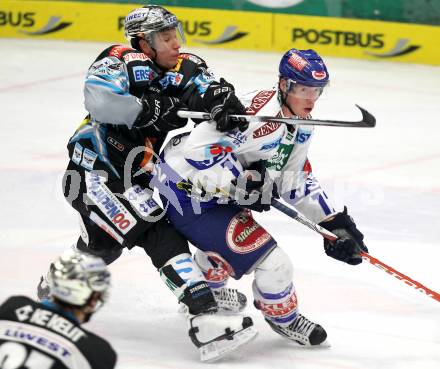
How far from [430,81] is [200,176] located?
5100mm

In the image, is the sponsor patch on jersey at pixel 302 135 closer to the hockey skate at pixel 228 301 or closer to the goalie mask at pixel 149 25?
the goalie mask at pixel 149 25

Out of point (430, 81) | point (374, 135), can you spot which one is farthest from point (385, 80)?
point (374, 135)

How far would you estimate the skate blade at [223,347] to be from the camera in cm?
448

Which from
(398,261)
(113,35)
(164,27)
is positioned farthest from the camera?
(113,35)

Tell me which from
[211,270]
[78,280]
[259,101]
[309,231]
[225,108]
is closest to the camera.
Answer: [78,280]

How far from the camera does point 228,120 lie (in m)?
4.39

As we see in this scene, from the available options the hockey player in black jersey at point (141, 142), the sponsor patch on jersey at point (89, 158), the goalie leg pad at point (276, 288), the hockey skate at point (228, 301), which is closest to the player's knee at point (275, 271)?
the goalie leg pad at point (276, 288)

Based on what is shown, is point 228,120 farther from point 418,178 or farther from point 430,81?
point 430,81

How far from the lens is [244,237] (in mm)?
4477

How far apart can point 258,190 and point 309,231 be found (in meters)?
1.68

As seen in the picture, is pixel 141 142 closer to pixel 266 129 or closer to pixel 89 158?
pixel 89 158

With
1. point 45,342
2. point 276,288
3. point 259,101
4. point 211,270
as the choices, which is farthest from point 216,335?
point 45,342

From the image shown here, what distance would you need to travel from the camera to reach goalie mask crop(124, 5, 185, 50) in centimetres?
472

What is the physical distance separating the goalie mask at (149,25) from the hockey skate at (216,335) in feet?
3.67
